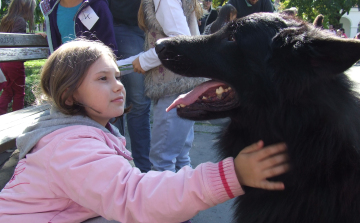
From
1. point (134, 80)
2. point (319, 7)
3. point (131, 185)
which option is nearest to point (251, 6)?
point (134, 80)

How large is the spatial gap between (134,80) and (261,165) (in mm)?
1929

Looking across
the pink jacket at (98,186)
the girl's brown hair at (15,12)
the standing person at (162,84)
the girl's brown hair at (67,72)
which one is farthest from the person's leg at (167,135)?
the girl's brown hair at (15,12)

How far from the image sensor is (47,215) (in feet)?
4.84

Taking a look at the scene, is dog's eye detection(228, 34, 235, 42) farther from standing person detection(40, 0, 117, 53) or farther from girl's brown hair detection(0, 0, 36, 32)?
girl's brown hair detection(0, 0, 36, 32)

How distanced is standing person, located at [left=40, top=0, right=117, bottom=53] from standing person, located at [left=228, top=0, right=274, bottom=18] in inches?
106

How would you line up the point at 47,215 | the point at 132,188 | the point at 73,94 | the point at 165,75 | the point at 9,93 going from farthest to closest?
the point at 9,93 → the point at 165,75 → the point at 73,94 → the point at 47,215 → the point at 132,188

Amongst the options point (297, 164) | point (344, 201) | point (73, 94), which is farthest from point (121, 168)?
point (344, 201)

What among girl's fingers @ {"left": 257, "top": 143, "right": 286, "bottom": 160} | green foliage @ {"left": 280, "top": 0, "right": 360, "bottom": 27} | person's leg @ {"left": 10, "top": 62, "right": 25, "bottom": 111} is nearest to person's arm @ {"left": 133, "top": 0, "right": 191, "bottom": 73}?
girl's fingers @ {"left": 257, "top": 143, "right": 286, "bottom": 160}

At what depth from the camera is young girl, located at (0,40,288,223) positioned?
130 centimetres

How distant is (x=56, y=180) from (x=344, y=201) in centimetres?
139

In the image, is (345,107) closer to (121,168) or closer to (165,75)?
(121,168)

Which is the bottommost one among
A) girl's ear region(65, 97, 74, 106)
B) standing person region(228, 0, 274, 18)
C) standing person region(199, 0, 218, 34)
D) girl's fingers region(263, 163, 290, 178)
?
girl's fingers region(263, 163, 290, 178)

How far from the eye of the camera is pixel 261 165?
4.32 ft

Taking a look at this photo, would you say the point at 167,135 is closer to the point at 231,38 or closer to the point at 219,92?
the point at 219,92
